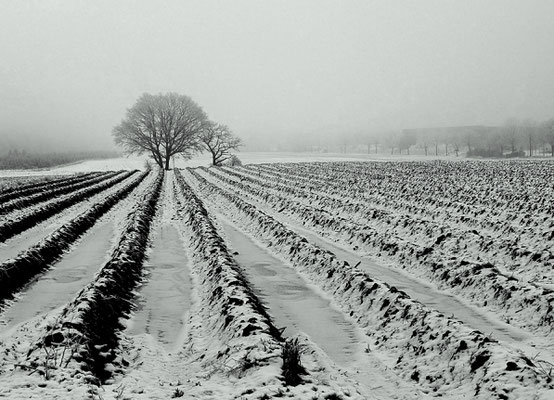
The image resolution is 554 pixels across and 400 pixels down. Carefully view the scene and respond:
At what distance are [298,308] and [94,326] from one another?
353 centimetres

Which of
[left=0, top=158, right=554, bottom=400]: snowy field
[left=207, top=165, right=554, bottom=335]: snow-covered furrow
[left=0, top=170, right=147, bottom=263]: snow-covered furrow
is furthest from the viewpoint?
[left=0, top=170, right=147, bottom=263]: snow-covered furrow

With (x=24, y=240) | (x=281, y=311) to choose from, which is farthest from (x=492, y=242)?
(x=24, y=240)

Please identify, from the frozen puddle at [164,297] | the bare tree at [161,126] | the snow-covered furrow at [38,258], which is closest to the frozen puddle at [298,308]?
the frozen puddle at [164,297]

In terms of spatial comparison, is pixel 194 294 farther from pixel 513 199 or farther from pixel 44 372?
pixel 513 199

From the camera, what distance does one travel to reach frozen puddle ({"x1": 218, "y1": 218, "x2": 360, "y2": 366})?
6.38 metres

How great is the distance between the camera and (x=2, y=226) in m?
14.2

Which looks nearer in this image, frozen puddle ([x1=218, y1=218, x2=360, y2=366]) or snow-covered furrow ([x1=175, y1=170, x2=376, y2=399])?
snow-covered furrow ([x1=175, y1=170, x2=376, y2=399])

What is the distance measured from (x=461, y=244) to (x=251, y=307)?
6852 mm

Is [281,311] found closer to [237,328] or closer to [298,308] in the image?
[298,308]

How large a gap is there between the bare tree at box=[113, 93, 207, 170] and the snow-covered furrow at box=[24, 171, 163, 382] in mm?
55568

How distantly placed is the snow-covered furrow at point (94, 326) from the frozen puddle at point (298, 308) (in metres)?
2.63

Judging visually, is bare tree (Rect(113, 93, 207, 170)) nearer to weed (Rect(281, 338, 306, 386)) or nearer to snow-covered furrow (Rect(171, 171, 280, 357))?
snow-covered furrow (Rect(171, 171, 280, 357))

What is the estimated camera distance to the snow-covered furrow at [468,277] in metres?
6.85

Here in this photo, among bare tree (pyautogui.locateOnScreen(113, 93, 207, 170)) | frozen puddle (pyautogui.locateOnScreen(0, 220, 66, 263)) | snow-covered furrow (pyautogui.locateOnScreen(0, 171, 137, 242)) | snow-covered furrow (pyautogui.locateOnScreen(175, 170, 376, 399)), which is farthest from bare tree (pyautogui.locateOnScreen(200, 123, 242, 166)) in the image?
snow-covered furrow (pyautogui.locateOnScreen(175, 170, 376, 399))
